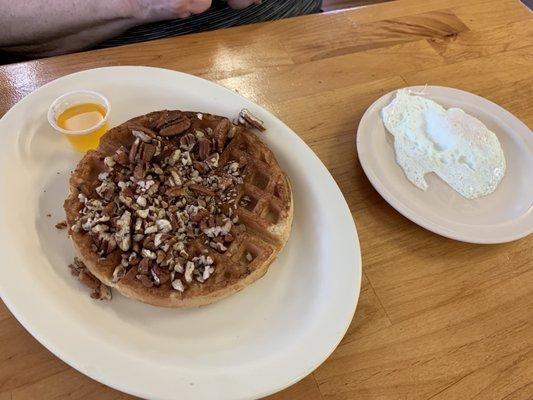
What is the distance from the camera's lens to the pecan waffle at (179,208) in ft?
3.26

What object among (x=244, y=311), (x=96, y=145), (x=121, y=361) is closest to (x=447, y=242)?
(x=244, y=311)

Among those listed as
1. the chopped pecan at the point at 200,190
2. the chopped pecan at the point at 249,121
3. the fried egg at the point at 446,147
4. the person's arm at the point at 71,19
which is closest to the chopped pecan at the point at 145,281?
the chopped pecan at the point at 200,190

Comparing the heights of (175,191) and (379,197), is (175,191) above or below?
above

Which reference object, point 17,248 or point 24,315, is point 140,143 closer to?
point 17,248

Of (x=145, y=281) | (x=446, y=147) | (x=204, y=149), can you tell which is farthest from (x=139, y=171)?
(x=446, y=147)

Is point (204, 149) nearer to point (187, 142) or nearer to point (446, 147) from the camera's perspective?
point (187, 142)

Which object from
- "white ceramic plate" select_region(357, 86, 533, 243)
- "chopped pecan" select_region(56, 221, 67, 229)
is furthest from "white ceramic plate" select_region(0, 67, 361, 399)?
"white ceramic plate" select_region(357, 86, 533, 243)

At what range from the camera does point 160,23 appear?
5.17 feet

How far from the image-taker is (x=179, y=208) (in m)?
1.09

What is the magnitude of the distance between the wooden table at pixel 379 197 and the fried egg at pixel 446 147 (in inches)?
5.0

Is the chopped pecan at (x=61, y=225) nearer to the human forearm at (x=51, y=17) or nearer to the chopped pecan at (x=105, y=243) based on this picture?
the chopped pecan at (x=105, y=243)

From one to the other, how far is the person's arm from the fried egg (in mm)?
722

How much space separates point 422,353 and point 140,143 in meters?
0.81

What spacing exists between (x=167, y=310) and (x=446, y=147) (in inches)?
33.6
